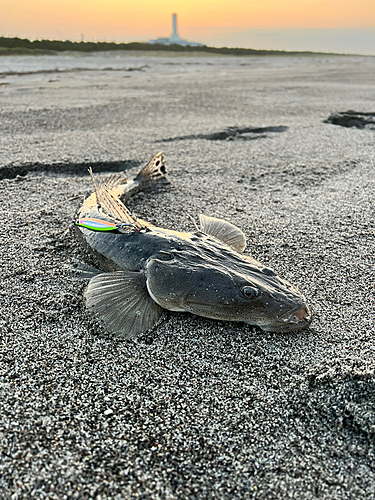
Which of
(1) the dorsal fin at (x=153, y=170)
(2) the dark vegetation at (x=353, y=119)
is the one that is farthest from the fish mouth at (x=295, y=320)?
(2) the dark vegetation at (x=353, y=119)

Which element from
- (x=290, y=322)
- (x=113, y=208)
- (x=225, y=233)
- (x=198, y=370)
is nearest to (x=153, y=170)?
(x=113, y=208)

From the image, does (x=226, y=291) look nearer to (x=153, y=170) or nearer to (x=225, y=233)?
(x=225, y=233)

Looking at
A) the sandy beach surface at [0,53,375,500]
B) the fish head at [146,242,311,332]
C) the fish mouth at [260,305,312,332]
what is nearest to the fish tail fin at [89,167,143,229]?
the sandy beach surface at [0,53,375,500]

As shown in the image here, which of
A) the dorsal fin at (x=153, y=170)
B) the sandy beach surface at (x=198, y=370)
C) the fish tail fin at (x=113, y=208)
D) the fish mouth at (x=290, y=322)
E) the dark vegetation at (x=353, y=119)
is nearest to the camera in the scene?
the sandy beach surface at (x=198, y=370)

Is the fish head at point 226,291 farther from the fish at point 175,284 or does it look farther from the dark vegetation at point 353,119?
the dark vegetation at point 353,119

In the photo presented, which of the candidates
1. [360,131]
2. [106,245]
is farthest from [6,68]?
[106,245]

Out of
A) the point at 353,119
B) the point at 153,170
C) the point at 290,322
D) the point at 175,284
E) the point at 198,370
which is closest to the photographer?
the point at 198,370
